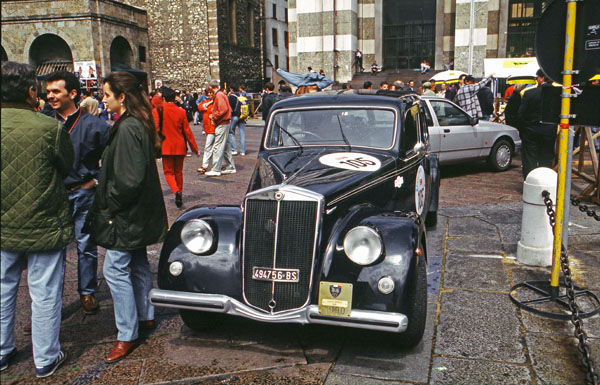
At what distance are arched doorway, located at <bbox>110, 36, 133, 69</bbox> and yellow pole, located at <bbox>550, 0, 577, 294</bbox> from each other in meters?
34.0

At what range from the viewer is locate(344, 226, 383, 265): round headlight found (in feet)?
10.9

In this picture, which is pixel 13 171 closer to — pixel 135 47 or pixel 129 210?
pixel 129 210

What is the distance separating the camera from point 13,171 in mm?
3170

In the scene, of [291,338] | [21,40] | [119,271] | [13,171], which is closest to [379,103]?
[291,338]

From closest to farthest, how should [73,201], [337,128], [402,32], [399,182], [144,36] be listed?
[73,201] → [399,182] → [337,128] → [402,32] → [144,36]

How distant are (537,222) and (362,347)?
8.15ft

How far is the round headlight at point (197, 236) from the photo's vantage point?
3617 millimetres

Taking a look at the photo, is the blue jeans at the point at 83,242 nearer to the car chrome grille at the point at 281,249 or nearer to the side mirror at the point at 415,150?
the car chrome grille at the point at 281,249

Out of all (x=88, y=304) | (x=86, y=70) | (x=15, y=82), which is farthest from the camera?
(x=86, y=70)

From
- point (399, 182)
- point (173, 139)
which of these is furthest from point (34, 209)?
point (173, 139)

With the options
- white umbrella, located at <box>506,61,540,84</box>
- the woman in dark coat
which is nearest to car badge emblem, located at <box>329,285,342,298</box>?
the woman in dark coat

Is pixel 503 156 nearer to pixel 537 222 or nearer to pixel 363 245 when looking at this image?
pixel 537 222

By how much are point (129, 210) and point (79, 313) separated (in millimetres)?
1421

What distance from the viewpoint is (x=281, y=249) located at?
3.46 m
